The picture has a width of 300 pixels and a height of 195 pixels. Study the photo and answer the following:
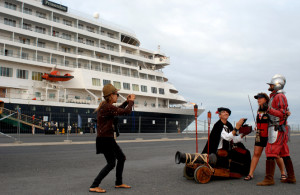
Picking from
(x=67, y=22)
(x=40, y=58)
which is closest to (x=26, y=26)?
(x=40, y=58)

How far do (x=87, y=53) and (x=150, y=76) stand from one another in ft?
30.6

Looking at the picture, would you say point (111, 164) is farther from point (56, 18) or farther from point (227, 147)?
point (56, 18)

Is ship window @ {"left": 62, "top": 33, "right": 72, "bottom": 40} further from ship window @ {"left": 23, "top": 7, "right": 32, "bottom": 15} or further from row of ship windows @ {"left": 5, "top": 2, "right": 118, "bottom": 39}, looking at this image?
ship window @ {"left": 23, "top": 7, "right": 32, "bottom": 15}

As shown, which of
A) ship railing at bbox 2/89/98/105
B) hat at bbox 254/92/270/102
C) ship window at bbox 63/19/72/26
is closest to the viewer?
hat at bbox 254/92/270/102

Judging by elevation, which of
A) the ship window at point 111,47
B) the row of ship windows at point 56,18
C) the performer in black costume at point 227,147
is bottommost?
the performer in black costume at point 227,147

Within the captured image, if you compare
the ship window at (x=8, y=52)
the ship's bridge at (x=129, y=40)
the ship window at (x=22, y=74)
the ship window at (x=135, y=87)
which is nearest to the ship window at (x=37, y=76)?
the ship window at (x=22, y=74)

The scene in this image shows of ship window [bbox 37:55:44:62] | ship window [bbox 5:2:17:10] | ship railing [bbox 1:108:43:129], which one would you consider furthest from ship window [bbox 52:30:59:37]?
ship railing [bbox 1:108:43:129]

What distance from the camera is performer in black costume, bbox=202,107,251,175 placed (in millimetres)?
4898

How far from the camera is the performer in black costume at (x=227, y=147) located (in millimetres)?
4898

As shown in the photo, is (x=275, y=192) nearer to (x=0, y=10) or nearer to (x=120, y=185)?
(x=120, y=185)

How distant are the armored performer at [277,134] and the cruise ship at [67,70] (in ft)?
55.1

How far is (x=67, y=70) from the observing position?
28922 mm

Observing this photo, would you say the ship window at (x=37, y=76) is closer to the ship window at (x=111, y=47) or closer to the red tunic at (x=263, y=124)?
the ship window at (x=111, y=47)

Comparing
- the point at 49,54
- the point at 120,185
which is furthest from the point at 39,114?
the point at 120,185
